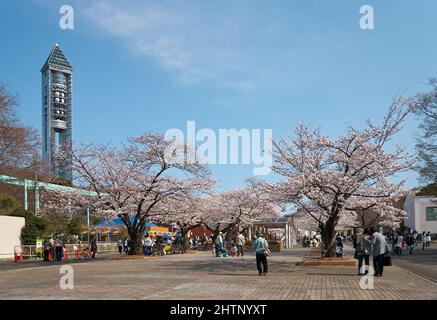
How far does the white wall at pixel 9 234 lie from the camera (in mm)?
36400

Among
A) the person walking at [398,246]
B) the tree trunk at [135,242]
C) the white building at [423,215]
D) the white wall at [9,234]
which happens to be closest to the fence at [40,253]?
the white wall at [9,234]

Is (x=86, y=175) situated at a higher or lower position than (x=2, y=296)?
higher

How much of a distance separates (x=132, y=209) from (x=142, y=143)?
180 inches

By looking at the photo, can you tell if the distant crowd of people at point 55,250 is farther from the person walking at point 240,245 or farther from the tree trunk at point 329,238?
the tree trunk at point 329,238

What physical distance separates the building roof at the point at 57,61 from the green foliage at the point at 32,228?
95.6m

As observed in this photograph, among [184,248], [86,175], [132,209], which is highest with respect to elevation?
[86,175]

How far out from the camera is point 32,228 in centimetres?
3981

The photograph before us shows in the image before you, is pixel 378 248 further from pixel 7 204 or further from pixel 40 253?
pixel 7 204

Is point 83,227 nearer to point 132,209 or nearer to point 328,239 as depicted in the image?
point 132,209

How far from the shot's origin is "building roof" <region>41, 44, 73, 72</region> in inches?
5162

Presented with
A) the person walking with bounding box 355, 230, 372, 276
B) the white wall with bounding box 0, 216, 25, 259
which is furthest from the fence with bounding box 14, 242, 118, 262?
the person walking with bounding box 355, 230, 372, 276
